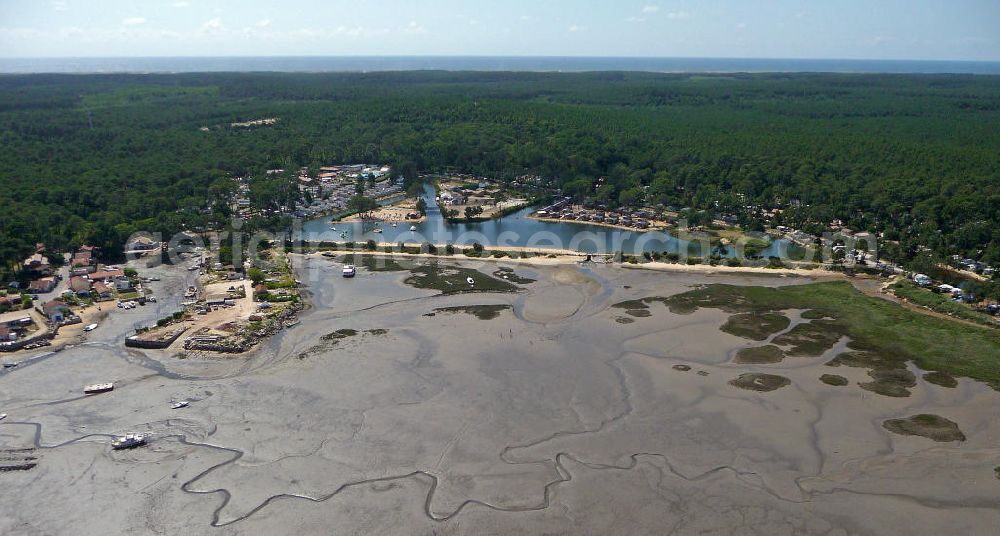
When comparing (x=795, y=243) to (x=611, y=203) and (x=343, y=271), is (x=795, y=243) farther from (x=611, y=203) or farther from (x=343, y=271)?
(x=343, y=271)

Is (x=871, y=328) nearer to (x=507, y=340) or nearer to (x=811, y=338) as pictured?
(x=811, y=338)

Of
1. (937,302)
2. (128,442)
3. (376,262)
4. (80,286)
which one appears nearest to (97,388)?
(128,442)

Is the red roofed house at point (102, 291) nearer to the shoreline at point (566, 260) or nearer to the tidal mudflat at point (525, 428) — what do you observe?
the tidal mudflat at point (525, 428)

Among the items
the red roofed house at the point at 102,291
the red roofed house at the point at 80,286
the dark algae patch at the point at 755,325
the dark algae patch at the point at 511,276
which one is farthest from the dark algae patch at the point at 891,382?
the red roofed house at the point at 80,286

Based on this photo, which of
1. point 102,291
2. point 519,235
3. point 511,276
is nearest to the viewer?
point 102,291

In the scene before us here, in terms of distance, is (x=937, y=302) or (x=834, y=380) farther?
(x=937, y=302)

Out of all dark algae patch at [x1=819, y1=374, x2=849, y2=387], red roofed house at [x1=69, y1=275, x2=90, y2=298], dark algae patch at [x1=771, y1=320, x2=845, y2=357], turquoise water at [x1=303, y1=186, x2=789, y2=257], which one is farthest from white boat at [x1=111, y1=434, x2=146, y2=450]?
turquoise water at [x1=303, y1=186, x2=789, y2=257]
